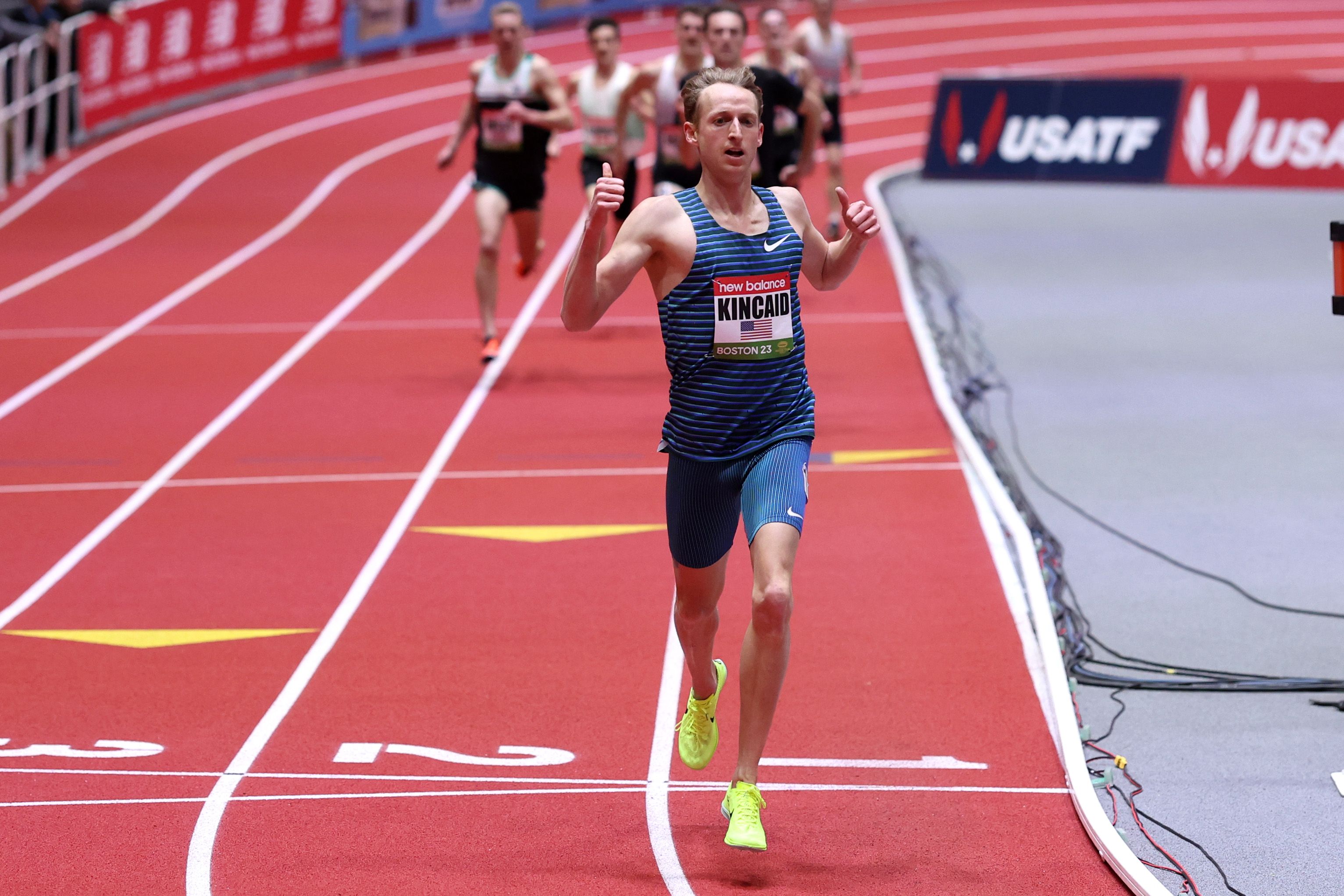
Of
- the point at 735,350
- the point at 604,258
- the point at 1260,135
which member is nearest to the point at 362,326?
the point at 604,258

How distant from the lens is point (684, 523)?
4625 millimetres

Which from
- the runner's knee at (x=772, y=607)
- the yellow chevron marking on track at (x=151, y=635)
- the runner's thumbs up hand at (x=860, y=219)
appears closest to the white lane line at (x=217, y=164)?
the yellow chevron marking on track at (x=151, y=635)

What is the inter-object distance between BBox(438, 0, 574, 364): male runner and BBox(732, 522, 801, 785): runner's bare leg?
21.0ft

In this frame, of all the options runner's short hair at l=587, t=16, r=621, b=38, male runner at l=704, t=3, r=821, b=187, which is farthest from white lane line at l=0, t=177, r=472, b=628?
male runner at l=704, t=3, r=821, b=187

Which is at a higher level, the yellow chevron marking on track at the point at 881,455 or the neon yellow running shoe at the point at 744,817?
the neon yellow running shoe at the point at 744,817

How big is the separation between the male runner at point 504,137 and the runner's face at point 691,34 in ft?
2.70

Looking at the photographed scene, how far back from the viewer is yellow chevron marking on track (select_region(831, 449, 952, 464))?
8891 millimetres

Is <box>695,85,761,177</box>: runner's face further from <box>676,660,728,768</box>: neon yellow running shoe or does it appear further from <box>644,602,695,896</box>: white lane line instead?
<box>676,660,728,768</box>: neon yellow running shoe

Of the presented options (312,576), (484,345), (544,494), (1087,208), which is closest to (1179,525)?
(544,494)

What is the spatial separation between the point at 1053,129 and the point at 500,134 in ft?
29.8

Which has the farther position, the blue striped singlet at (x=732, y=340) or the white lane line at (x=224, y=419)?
the white lane line at (x=224, y=419)

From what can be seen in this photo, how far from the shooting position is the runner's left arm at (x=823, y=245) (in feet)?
15.1

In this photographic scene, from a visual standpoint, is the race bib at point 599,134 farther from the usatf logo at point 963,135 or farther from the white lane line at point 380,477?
the usatf logo at point 963,135

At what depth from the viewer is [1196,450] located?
9.17 meters
